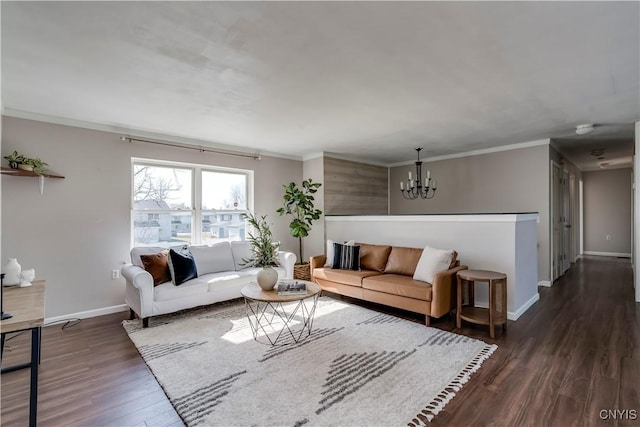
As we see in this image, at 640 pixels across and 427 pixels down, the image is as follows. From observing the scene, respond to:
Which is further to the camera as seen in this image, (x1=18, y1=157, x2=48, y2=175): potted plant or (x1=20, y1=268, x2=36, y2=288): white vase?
(x1=18, y1=157, x2=48, y2=175): potted plant

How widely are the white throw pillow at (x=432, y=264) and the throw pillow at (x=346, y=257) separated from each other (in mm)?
952

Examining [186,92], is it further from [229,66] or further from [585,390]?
[585,390]

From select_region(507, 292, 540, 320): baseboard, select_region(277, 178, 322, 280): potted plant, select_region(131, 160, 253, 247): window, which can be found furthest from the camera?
select_region(277, 178, 322, 280): potted plant

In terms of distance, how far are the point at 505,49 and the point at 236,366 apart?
3144 millimetres

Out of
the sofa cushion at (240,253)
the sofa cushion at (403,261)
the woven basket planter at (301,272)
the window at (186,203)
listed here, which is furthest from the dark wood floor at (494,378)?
the woven basket planter at (301,272)

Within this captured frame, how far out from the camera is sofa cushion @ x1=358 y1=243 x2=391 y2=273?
429 cm

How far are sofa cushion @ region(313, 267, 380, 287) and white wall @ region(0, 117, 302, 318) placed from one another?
2682 millimetres

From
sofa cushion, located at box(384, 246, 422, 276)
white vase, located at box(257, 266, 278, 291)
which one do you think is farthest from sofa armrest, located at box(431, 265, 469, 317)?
white vase, located at box(257, 266, 278, 291)

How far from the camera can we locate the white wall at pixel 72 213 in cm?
333

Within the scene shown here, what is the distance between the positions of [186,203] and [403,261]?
11.0ft

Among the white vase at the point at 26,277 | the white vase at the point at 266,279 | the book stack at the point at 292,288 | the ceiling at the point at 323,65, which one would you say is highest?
the ceiling at the point at 323,65

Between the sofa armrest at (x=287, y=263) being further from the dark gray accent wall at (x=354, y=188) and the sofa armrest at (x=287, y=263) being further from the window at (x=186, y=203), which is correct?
the dark gray accent wall at (x=354, y=188)

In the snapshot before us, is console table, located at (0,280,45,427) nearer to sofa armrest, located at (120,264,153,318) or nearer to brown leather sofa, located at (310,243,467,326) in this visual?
sofa armrest, located at (120,264,153,318)

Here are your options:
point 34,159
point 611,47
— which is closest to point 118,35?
point 34,159
